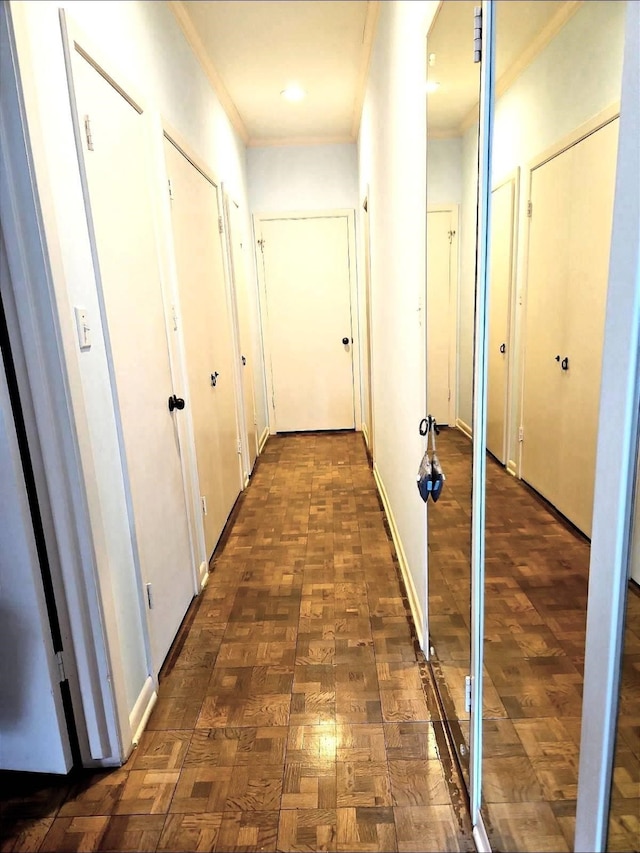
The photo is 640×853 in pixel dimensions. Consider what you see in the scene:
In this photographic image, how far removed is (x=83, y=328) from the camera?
51.4 inches

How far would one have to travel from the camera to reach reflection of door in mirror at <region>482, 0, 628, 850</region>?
732 mm

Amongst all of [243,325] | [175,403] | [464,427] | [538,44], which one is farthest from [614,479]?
[243,325]

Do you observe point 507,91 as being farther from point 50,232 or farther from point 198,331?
point 198,331

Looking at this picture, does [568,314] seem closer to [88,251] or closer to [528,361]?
[528,361]

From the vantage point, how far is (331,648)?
6.15ft

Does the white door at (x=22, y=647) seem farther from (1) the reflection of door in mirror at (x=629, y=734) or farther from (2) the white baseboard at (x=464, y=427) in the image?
(1) the reflection of door in mirror at (x=629, y=734)

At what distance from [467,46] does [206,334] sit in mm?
1839

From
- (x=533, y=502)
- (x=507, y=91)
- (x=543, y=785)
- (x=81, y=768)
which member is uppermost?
(x=507, y=91)

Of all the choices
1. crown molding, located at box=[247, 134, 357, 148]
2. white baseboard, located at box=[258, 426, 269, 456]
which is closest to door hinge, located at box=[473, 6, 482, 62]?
white baseboard, located at box=[258, 426, 269, 456]

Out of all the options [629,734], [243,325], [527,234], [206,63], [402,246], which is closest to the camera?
[629,734]

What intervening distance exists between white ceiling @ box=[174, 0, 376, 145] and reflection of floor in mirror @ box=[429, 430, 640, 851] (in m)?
2.26

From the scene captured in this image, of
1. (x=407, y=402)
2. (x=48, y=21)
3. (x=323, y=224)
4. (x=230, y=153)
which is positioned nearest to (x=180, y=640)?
(x=407, y=402)

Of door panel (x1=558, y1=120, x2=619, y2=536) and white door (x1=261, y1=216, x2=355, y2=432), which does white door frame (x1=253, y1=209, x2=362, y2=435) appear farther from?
door panel (x1=558, y1=120, x2=619, y2=536)

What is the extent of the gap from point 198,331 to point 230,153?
74.7 inches
